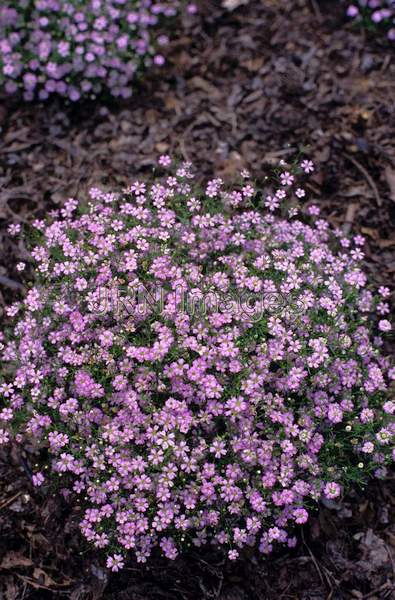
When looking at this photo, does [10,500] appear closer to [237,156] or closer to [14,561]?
[14,561]

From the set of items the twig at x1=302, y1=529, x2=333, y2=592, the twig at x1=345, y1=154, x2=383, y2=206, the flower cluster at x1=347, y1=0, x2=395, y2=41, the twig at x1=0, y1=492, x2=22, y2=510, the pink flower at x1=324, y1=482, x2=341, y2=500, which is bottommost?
the twig at x1=0, y1=492, x2=22, y2=510

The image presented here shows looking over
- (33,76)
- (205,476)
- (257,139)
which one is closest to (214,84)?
(257,139)

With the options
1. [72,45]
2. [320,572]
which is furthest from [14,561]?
[72,45]

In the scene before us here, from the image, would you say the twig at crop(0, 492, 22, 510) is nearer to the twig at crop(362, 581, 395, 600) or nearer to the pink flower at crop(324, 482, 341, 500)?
the pink flower at crop(324, 482, 341, 500)

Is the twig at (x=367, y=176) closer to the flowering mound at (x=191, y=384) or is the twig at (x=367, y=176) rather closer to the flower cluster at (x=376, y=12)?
the flowering mound at (x=191, y=384)

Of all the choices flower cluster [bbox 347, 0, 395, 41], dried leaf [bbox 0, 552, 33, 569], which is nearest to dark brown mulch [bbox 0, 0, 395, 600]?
dried leaf [bbox 0, 552, 33, 569]

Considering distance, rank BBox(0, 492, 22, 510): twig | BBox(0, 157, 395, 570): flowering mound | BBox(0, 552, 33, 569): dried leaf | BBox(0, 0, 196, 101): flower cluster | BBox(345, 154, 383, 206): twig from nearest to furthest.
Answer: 1. BBox(0, 157, 395, 570): flowering mound
2. BBox(0, 552, 33, 569): dried leaf
3. BBox(0, 492, 22, 510): twig
4. BBox(345, 154, 383, 206): twig
5. BBox(0, 0, 196, 101): flower cluster

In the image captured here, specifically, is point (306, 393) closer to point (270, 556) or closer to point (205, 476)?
point (205, 476)
